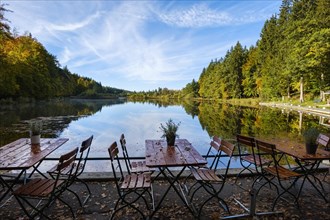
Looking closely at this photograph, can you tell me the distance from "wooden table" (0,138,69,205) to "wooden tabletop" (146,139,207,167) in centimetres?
148

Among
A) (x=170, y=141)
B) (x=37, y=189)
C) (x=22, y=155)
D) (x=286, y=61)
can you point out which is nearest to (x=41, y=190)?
(x=37, y=189)

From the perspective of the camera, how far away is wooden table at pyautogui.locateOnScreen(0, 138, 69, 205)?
9.23ft

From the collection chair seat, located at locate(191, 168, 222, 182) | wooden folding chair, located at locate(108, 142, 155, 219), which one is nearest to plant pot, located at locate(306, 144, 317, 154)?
chair seat, located at locate(191, 168, 222, 182)

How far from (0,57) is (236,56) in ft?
148

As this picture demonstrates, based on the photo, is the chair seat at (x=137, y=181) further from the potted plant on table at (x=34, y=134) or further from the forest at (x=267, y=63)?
the forest at (x=267, y=63)

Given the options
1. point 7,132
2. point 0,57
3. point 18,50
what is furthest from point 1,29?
point 18,50

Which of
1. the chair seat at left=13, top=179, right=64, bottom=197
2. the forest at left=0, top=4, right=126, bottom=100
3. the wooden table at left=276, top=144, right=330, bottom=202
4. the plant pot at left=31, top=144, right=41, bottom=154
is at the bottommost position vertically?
the chair seat at left=13, top=179, right=64, bottom=197

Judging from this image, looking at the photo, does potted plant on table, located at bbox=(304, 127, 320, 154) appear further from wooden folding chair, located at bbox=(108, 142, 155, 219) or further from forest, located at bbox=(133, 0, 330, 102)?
forest, located at bbox=(133, 0, 330, 102)

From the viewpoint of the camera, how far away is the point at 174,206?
11.7ft

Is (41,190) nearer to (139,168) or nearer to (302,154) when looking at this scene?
(139,168)

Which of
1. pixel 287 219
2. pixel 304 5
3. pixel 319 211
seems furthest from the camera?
pixel 304 5

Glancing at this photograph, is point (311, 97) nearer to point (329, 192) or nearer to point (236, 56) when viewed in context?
point (236, 56)

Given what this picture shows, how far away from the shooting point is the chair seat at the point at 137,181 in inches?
123

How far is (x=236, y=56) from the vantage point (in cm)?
5381
